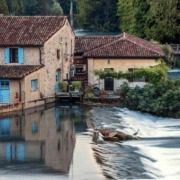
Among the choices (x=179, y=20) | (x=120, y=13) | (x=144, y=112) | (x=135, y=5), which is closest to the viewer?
(x=144, y=112)

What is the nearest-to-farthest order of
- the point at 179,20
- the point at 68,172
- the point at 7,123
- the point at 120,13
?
the point at 68,172, the point at 7,123, the point at 179,20, the point at 120,13

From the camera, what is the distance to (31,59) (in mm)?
54844

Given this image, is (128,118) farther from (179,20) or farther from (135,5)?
(135,5)

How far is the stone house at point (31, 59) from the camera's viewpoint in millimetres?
52156

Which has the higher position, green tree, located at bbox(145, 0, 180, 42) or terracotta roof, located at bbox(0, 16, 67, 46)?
green tree, located at bbox(145, 0, 180, 42)

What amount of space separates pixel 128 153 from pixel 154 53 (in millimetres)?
22236

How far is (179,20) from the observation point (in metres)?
76.6

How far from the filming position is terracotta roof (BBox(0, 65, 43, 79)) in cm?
5200

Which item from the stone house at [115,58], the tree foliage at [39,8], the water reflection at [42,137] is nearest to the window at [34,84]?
the water reflection at [42,137]

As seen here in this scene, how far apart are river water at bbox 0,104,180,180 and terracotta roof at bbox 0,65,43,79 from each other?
2.94m

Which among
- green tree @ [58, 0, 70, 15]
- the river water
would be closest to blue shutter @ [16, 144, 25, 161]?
the river water

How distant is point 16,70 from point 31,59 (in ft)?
6.80

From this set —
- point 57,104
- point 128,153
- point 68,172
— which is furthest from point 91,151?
point 57,104

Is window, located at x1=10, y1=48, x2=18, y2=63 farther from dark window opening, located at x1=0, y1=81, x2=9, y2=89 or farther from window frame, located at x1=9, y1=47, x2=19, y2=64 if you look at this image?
dark window opening, located at x1=0, y1=81, x2=9, y2=89
